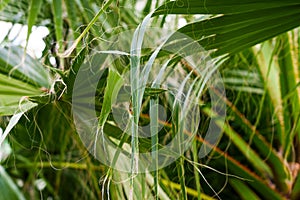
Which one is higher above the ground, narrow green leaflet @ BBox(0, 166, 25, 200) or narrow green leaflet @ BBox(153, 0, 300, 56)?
narrow green leaflet @ BBox(153, 0, 300, 56)

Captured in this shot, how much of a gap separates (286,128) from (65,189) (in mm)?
656

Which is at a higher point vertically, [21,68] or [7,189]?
[21,68]

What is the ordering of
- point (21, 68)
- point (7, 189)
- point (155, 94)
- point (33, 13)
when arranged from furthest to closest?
point (7, 189), point (21, 68), point (33, 13), point (155, 94)

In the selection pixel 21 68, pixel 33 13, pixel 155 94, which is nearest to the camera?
pixel 155 94

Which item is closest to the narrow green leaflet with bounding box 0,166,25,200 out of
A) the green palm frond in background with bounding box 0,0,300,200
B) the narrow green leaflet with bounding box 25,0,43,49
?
the green palm frond in background with bounding box 0,0,300,200

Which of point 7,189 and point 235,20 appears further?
point 7,189

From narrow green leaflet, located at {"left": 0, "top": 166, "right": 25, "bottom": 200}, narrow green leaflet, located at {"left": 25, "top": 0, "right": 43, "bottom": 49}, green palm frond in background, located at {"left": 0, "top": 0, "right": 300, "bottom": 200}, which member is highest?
narrow green leaflet, located at {"left": 25, "top": 0, "right": 43, "bottom": 49}

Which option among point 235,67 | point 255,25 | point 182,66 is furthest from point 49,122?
point 255,25

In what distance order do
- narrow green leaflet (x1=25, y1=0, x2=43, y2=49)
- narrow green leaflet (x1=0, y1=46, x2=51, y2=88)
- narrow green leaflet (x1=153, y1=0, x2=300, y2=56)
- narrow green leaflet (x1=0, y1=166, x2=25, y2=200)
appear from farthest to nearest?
narrow green leaflet (x1=0, y1=166, x2=25, y2=200), narrow green leaflet (x1=0, y1=46, x2=51, y2=88), narrow green leaflet (x1=25, y1=0, x2=43, y2=49), narrow green leaflet (x1=153, y1=0, x2=300, y2=56)

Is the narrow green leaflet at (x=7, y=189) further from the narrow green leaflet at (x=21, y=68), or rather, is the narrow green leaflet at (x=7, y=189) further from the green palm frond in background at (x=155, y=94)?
the narrow green leaflet at (x=21, y=68)

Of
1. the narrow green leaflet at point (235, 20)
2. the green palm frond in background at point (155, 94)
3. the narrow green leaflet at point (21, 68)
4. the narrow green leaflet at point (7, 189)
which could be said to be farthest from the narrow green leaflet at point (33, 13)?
the narrow green leaflet at point (7, 189)

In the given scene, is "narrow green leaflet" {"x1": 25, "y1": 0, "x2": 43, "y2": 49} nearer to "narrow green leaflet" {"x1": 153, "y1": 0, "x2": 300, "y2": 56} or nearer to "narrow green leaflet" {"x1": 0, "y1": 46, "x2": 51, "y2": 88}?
"narrow green leaflet" {"x1": 0, "y1": 46, "x2": 51, "y2": 88}

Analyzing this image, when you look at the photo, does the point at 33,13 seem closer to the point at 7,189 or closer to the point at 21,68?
the point at 21,68

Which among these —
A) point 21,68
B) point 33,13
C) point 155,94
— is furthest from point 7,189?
point 155,94
